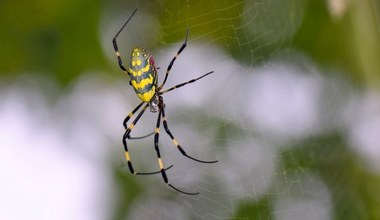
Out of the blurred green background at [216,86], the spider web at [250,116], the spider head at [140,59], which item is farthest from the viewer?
the spider web at [250,116]

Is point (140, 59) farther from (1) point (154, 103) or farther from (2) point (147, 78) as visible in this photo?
(1) point (154, 103)

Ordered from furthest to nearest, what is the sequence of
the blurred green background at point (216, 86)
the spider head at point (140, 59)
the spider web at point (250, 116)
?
the spider web at point (250, 116) < the blurred green background at point (216, 86) < the spider head at point (140, 59)

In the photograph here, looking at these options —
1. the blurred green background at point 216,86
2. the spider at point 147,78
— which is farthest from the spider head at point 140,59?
the blurred green background at point 216,86

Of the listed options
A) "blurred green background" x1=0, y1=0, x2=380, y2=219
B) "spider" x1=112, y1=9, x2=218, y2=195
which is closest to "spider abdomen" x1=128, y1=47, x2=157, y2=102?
"spider" x1=112, y1=9, x2=218, y2=195

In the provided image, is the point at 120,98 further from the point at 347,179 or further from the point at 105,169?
the point at 347,179

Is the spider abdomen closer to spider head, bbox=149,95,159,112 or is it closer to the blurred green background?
spider head, bbox=149,95,159,112

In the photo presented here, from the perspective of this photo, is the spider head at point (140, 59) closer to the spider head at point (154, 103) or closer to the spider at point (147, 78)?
the spider at point (147, 78)

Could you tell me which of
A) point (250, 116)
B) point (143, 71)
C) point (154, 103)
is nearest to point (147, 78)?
point (143, 71)
